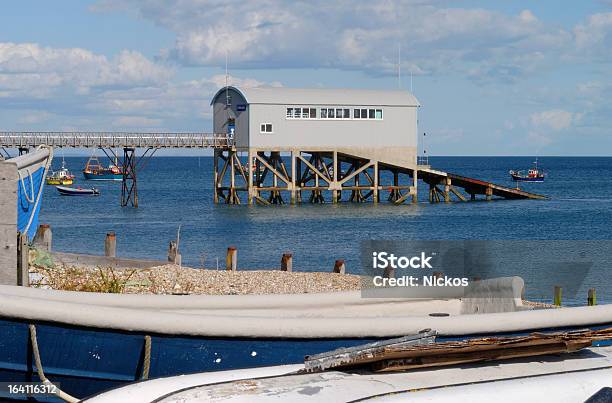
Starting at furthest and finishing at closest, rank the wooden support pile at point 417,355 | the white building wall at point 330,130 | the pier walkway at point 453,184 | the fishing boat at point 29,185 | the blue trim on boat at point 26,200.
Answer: the pier walkway at point 453,184, the white building wall at point 330,130, the fishing boat at point 29,185, the blue trim on boat at point 26,200, the wooden support pile at point 417,355

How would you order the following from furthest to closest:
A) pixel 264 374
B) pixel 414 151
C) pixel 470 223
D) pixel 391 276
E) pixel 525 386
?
1. pixel 414 151
2. pixel 470 223
3. pixel 391 276
4. pixel 264 374
5. pixel 525 386

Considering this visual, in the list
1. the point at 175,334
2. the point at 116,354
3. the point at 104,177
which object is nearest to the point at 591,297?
the point at 175,334

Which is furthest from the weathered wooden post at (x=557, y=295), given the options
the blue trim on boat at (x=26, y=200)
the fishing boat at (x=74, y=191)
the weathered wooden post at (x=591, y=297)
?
the fishing boat at (x=74, y=191)

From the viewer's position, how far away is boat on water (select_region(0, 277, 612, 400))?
798 centimetres

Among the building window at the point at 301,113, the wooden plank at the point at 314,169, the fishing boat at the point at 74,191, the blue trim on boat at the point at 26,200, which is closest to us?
the blue trim on boat at the point at 26,200

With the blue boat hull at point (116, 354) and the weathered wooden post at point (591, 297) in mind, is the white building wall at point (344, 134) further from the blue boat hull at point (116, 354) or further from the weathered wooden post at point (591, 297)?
the blue boat hull at point (116, 354)

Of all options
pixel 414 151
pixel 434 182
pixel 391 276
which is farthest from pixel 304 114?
pixel 391 276

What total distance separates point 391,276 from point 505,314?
94.9 inches

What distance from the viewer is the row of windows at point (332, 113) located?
53.2 meters

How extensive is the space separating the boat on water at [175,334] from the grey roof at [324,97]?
44513 mm

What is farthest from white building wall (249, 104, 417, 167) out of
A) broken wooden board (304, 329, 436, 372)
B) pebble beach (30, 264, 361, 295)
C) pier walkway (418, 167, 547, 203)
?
broken wooden board (304, 329, 436, 372)

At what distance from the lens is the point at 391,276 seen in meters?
10.7

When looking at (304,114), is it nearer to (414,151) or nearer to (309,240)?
(414,151)

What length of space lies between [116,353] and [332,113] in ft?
151
